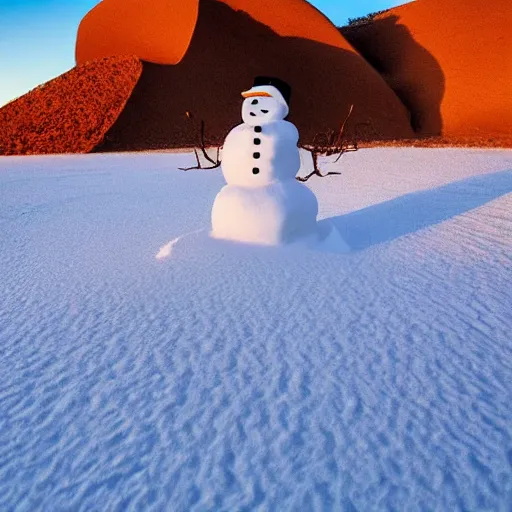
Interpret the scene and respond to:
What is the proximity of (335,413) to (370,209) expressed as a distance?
8.98 feet

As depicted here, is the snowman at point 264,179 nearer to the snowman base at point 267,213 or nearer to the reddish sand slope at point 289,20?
the snowman base at point 267,213

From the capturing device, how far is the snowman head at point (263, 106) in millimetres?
2389

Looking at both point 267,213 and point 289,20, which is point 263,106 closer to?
point 267,213

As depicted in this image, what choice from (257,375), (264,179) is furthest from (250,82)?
(257,375)

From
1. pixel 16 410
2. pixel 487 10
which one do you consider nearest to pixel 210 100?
pixel 487 10

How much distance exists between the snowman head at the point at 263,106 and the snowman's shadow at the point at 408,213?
69cm

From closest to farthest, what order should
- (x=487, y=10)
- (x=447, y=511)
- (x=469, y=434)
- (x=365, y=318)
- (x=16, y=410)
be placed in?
(x=447, y=511) < (x=469, y=434) < (x=16, y=410) < (x=365, y=318) < (x=487, y=10)

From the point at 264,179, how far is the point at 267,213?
190 mm

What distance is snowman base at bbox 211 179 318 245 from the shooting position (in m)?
2.37

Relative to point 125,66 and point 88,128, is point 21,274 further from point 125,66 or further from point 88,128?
point 125,66

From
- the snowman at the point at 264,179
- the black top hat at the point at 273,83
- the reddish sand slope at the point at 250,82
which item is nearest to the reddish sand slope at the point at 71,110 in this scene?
the reddish sand slope at the point at 250,82

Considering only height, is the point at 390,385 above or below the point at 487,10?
below

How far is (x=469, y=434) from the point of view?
0.97m

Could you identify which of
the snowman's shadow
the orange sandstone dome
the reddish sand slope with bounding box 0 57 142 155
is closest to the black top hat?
the snowman's shadow
